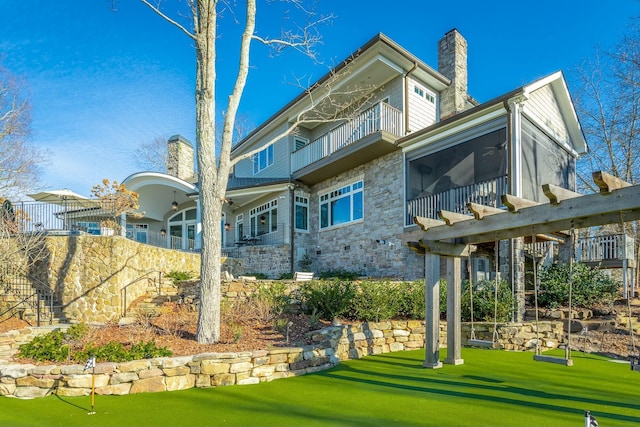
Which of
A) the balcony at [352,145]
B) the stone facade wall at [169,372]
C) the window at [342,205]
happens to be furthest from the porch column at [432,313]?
the window at [342,205]

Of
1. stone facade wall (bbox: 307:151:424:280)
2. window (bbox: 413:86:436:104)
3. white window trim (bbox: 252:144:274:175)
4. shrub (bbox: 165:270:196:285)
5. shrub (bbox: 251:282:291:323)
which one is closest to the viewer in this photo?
shrub (bbox: 251:282:291:323)

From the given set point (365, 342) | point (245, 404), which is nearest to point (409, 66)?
point (365, 342)

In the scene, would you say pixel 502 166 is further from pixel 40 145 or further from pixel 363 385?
pixel 40 145

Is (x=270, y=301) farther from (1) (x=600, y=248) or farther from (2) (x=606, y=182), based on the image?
(1) (x=600, y=248)

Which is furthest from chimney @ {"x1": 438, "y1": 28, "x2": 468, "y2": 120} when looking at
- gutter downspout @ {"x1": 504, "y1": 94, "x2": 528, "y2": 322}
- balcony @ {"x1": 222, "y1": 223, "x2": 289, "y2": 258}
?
balcony @ {"x1": 222, "y1": 223, "x2": 289, "y2": 258}

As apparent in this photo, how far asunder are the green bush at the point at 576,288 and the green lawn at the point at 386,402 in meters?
4.62

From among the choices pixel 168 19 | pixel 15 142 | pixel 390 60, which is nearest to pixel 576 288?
pixel 390 60

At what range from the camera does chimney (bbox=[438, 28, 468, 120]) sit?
15.2m

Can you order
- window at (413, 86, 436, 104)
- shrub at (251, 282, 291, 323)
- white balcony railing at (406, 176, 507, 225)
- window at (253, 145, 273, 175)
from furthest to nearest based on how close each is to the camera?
window at (253, 145, 273, 175) → window at (413, 86, 436, 104) → white balcony railing at (406, 176, 507, 225) → shrub at (251, 282, 291, 323)

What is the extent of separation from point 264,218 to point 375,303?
37.3ft

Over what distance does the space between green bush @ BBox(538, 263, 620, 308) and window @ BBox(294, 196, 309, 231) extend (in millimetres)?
9267

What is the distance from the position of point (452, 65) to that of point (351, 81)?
150 inches

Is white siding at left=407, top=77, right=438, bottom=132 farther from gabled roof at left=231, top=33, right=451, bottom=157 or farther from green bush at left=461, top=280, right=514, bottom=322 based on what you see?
green bush at left=461, top=280, right=514, bottom=322

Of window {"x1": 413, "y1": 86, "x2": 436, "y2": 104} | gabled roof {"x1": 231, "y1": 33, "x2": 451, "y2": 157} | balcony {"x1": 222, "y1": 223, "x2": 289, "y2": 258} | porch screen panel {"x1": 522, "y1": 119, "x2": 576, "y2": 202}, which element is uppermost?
gabled roof {"x1": 231, "y1": 33, "x2": 451, "y2": 157}
